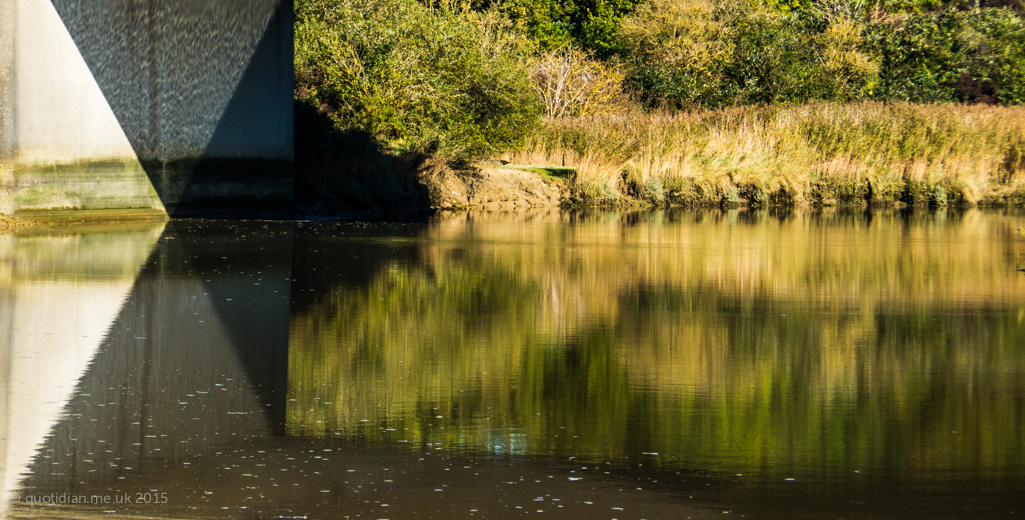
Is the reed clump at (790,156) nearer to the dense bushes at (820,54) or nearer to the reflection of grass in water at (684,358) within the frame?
the dense bushes at (820,54)

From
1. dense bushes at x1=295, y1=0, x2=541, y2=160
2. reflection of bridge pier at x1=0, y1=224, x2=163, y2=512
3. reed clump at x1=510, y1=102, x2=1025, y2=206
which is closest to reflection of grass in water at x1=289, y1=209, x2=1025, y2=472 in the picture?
reflection of bridge pier at x1=0, y1=224, x2=163, y2=512

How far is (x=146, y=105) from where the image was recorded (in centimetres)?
1741

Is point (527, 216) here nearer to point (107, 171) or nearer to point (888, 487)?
point (107, 171)

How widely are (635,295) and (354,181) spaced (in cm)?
1197

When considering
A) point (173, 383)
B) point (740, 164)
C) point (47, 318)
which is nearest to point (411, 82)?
point (740, 164)

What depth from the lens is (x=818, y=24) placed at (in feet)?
121

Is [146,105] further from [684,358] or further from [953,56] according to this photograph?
[953,56]

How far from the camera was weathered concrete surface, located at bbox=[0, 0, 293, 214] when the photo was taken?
15.8m

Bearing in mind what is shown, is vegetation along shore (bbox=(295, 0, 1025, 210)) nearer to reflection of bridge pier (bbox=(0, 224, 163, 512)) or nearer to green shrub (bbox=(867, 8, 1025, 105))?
green shrub (bbox=(867, 8, 1025, 105))

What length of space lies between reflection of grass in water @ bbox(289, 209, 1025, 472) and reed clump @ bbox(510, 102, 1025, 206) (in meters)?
11.1

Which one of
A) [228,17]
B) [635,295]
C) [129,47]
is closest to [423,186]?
[228,17]

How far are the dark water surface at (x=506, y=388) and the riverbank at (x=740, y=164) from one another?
33.9ft

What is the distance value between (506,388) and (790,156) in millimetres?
20386

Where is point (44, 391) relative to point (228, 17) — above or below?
below
